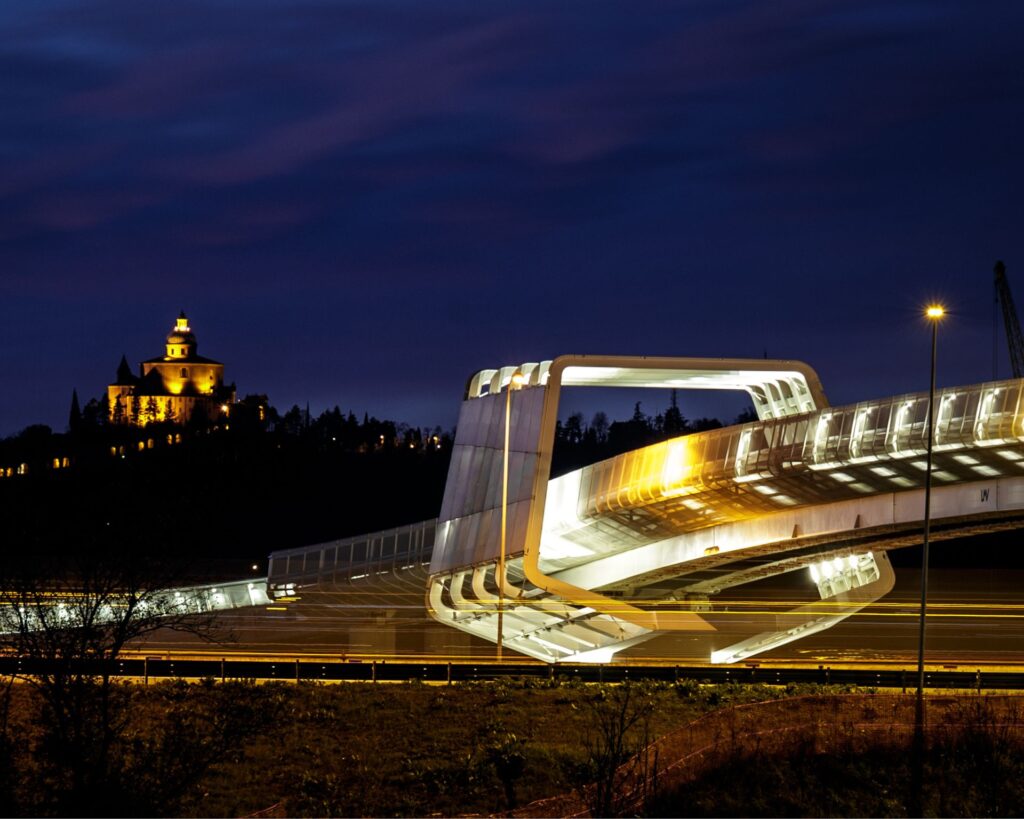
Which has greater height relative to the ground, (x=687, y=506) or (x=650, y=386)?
(x=650, y=386)

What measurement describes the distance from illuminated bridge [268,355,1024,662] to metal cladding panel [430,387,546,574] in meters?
→ 0.12

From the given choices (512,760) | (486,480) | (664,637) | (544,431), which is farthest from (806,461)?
(512,760)

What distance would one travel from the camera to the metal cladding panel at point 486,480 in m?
50.9

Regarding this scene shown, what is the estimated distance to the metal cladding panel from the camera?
167 feet

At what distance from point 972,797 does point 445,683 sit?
14261mm

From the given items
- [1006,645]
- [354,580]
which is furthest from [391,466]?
[1006,645]

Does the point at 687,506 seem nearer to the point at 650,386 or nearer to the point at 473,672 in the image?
the point at 650,386

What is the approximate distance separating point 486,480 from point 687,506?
9.13 metres

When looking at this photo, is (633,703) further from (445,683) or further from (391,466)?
(391,466)

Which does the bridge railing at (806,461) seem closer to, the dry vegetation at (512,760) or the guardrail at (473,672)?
the guardrail at (473,672)

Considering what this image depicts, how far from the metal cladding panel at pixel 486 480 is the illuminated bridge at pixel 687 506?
12cm

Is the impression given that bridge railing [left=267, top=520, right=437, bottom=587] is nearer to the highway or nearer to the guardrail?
the highway

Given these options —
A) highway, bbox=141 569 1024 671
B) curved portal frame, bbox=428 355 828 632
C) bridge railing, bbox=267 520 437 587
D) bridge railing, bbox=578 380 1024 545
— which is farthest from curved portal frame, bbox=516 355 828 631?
bridge railing, bbox=267 520 437 587

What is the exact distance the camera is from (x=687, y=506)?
5044 centimetres
